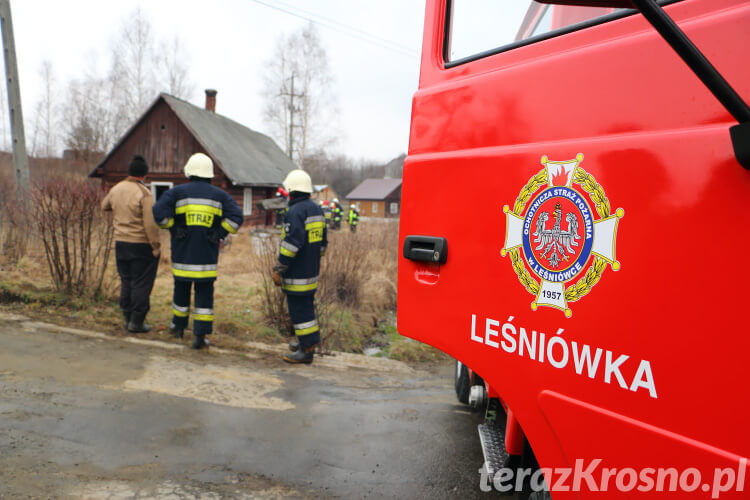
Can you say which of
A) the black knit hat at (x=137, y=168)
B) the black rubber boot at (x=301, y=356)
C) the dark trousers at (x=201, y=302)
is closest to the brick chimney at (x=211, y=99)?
the black knit hat at (x=137, y=168)

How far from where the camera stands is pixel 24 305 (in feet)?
18.3

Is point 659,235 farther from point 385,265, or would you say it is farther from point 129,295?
point 385,265

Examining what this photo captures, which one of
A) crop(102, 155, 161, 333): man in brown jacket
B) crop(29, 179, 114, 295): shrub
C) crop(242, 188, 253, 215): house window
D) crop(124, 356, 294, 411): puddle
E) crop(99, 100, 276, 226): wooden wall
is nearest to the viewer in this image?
crop(124, 356, 294, 411): puddle

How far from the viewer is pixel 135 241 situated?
16.5 feet

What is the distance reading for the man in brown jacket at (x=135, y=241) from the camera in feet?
16.4

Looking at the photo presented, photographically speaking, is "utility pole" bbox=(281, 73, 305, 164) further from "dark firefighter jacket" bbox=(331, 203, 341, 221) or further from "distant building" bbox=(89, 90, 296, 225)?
"distant building" bbox=(89, 90, 296, 225)

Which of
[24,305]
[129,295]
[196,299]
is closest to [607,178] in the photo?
[196,299]

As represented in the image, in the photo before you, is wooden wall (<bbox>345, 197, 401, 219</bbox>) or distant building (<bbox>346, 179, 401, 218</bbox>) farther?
distant building (<bbox>346, 179, 401, 218</bbox>)

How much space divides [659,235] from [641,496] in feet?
2.11

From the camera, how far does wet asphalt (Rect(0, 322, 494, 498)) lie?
2.42 m

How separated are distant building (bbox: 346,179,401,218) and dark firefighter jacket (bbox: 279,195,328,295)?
45.3 meters

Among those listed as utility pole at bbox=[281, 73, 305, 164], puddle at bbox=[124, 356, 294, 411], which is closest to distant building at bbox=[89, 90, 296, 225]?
utility pole at bbox=[281, 73, 305, 164]

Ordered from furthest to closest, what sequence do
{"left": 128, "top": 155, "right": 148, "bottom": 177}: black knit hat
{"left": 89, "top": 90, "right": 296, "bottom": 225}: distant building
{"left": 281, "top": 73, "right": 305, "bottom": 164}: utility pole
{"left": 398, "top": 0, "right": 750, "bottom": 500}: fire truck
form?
{"left": 281, "top": 73, "right": 305, "bottom": 164}: utility pole
{"left": 89, "top": 90, "right": 296, "bottom": 225}: distant building
{"left": 128, "top": 155, "right": 148, "bottom": 177}: black knit hat
{"left": 398, "top": 0, "right": 750, "bottom": 500}: fire truck

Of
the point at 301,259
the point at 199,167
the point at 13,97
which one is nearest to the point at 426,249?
the point at 301,259
